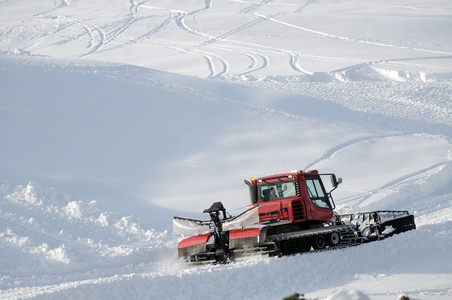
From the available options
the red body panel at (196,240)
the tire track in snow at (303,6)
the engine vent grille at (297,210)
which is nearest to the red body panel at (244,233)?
the red body panel at (196,240)

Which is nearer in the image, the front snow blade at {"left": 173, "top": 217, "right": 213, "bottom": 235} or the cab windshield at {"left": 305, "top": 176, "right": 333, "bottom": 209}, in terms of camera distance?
the front snow blade at {"left": 173, "top": 217, "right": 213, "bottom": 235}

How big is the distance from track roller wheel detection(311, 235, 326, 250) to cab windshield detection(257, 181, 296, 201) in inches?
Result: 36.4

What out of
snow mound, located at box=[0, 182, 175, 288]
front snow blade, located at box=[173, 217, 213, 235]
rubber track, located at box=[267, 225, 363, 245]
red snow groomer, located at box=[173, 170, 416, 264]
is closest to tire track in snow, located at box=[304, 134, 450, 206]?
red snow groomer, located at box=[173, 170, 416, 264]

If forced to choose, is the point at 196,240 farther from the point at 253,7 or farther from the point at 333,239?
the point at 253,7

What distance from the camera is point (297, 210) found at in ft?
36.9

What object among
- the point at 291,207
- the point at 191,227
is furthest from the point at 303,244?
the point at 191,227

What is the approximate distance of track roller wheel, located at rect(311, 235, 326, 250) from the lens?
11211mm

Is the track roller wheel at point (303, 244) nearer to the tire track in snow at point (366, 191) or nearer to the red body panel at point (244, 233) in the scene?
the red body panel at point (244, 233)

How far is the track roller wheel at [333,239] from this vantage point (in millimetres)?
11409

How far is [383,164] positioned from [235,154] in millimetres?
4595

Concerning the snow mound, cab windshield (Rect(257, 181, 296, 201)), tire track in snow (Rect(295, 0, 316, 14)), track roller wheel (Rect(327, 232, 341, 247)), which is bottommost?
track roller wheel (Rect(327, 232, 341, 247))

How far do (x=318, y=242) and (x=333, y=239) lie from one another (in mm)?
344

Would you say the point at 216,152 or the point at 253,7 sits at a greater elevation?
the point at 253,7

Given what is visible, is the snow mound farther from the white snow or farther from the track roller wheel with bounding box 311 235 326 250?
the track roller wheel with bounding box 311 235 326 250
